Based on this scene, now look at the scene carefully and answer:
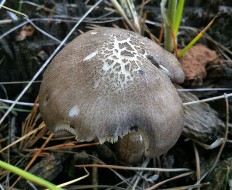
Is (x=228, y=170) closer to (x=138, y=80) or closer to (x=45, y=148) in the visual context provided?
(x=138, y=80)

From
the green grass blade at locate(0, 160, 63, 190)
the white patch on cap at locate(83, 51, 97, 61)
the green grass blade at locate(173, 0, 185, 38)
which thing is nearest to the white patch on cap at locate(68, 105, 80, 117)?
the white patch on cap at locate(83, 51, 97, 61)

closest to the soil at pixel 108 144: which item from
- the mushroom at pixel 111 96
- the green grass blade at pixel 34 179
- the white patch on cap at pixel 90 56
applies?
the mushroom at pixel 111 96

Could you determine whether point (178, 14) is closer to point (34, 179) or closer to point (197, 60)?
point (197, 60)

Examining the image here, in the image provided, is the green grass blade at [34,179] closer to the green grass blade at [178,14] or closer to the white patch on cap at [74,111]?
the white patch on cap at [74,111]

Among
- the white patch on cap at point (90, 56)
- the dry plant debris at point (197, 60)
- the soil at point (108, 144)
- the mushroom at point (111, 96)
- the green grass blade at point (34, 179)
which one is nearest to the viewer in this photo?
the green grass blade at point (34, 179)

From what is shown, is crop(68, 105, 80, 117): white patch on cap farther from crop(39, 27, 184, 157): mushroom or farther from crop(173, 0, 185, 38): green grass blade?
crop(173, 0, 185, 38): green grass blade

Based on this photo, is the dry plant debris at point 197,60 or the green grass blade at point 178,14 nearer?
the green grass blade at point 178,14

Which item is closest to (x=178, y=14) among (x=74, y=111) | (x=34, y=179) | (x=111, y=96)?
(x=111, y=96)

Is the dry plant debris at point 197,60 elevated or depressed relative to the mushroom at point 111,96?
depressed
